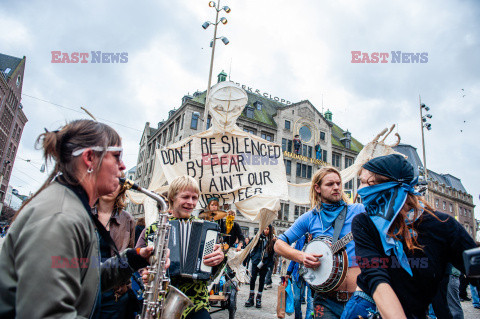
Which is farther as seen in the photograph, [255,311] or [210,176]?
[255,311]

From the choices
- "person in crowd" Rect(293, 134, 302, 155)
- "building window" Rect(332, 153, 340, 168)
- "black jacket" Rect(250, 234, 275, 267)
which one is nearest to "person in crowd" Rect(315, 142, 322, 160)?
"person in crowd" Rect(293, 134, 302, 155)

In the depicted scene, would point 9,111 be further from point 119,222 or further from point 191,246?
point 191,246

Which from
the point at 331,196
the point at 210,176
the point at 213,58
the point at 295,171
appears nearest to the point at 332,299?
the point at 331,196

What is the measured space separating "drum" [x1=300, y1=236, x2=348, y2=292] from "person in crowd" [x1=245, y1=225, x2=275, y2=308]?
5714 mm

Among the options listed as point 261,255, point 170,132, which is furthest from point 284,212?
point 261,255

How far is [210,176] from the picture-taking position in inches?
272

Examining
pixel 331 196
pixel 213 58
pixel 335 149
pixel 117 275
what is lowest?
pixel 117 275

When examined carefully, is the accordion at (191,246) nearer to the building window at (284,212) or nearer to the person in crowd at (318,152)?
the building window at (284,212)

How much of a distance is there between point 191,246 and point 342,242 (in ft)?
4.77

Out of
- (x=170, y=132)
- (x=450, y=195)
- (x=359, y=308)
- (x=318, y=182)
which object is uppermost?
(x=170, y=132)

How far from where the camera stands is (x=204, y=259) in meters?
2.78

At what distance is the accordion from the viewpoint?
9.08ft

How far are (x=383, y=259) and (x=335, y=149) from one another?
45279 millimetres

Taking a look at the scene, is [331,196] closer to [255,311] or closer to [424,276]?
[424,276]
